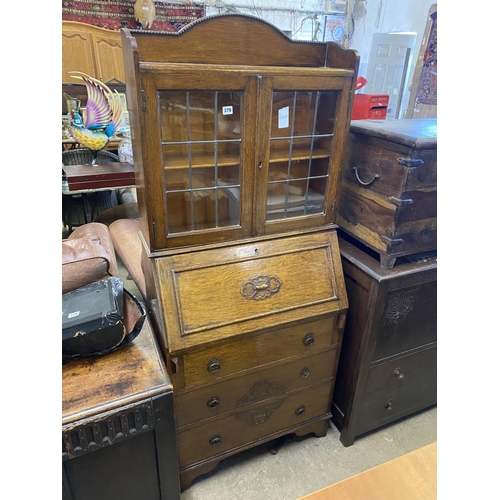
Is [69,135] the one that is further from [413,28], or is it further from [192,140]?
[413,28]

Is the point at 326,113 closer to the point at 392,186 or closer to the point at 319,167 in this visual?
the point at 319,167

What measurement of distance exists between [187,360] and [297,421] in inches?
25.7

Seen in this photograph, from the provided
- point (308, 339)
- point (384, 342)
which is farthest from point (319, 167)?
point (384, 342)

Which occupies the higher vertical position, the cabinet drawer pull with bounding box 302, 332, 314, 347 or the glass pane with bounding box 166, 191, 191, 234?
the glass pane with bounding box 166, 191, 191, 234

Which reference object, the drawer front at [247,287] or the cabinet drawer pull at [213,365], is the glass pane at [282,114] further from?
the cabinet drawer pull at [213,365]

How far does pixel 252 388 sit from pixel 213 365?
224 mm

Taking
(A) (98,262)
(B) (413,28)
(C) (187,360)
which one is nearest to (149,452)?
(C) (187,360)

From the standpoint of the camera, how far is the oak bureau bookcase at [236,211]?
3.53 feet

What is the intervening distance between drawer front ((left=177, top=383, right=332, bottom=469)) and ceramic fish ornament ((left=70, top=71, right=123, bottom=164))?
6.46 feet

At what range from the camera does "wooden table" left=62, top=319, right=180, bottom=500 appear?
0.95m

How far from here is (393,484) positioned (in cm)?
80

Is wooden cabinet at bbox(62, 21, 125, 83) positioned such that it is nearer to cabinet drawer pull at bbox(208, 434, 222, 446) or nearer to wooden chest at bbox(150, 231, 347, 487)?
wooden chest at bbox(150, 231, 347, 487)

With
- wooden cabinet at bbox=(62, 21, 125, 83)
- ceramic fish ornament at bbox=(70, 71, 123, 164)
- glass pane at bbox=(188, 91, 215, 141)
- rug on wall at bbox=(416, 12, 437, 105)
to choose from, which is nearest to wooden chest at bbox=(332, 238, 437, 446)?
glass pane at bbox=(188, 91, 215, 141)
